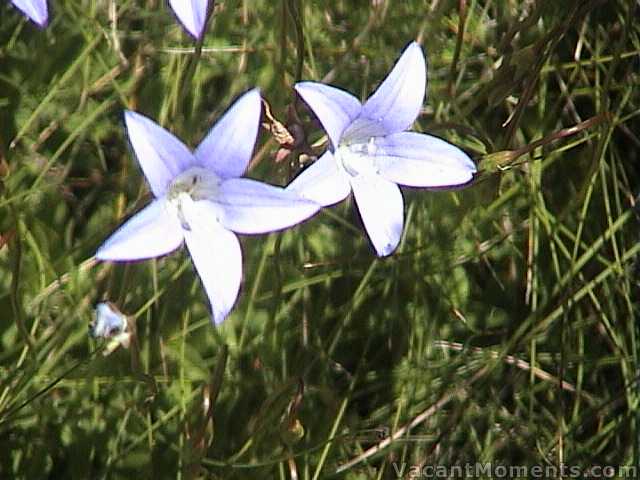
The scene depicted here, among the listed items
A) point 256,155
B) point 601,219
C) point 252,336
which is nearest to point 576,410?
point 601,219

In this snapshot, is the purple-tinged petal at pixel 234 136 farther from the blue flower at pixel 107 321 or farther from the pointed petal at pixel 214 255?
the blue flower at pixel 107 321

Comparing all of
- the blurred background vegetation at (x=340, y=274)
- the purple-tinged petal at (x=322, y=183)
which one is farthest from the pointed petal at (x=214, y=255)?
the blurred background vegetation at (x=340, y=274)

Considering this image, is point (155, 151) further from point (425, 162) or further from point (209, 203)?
point (425, 162)

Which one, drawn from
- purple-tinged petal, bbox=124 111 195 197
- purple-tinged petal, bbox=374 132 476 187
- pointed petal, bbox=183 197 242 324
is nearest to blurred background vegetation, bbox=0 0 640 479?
purple-tinged petal, bbox=374 132 476 187

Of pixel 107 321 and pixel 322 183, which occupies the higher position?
pixel 322 183

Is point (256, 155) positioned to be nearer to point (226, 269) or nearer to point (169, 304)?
point (169, 304)

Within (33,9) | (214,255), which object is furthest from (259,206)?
(33,9)
